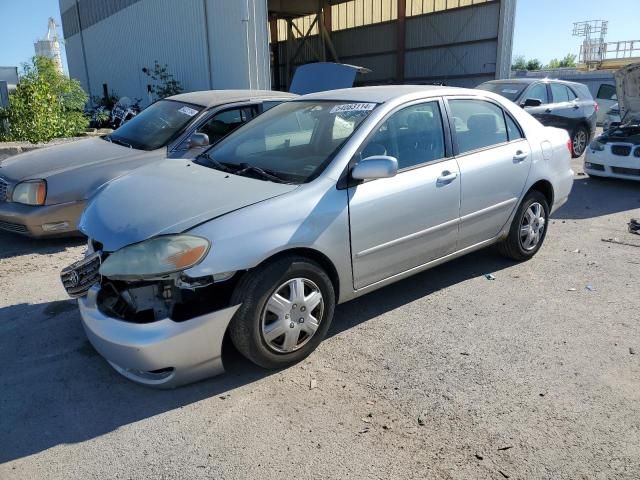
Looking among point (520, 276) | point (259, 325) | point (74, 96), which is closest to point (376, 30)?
point (74, 96)

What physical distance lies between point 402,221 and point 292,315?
108cm

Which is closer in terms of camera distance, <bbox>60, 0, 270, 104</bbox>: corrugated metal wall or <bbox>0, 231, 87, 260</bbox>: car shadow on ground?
<bbox>0, 231, 87, 260</bbox>: car shadow on ground

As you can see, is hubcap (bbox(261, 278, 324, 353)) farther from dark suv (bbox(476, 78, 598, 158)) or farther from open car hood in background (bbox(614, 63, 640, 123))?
open car hood in background (bbox(614, 63, 640, 123))

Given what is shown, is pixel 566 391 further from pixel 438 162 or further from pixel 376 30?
pixel 376 30

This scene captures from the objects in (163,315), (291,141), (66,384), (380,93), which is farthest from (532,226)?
(66,384)

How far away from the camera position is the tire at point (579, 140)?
11109 mm

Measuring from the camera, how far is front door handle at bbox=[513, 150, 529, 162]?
4514mm

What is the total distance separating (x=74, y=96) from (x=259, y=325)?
9927mm

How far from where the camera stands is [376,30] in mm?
22297

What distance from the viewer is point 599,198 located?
25.8 feet

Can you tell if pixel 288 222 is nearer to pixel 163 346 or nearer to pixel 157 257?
pixel 157 257

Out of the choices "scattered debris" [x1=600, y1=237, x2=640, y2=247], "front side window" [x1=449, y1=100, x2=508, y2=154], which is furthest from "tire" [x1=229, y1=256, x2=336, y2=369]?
"scattered debris" [x1=600, y1=237, x2=640, y2=247]

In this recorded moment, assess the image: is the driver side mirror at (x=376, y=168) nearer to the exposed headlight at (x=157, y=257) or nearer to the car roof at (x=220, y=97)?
the exposed headlight at (x=157, y=257)

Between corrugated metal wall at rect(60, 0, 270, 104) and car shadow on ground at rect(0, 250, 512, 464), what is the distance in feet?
33.7
